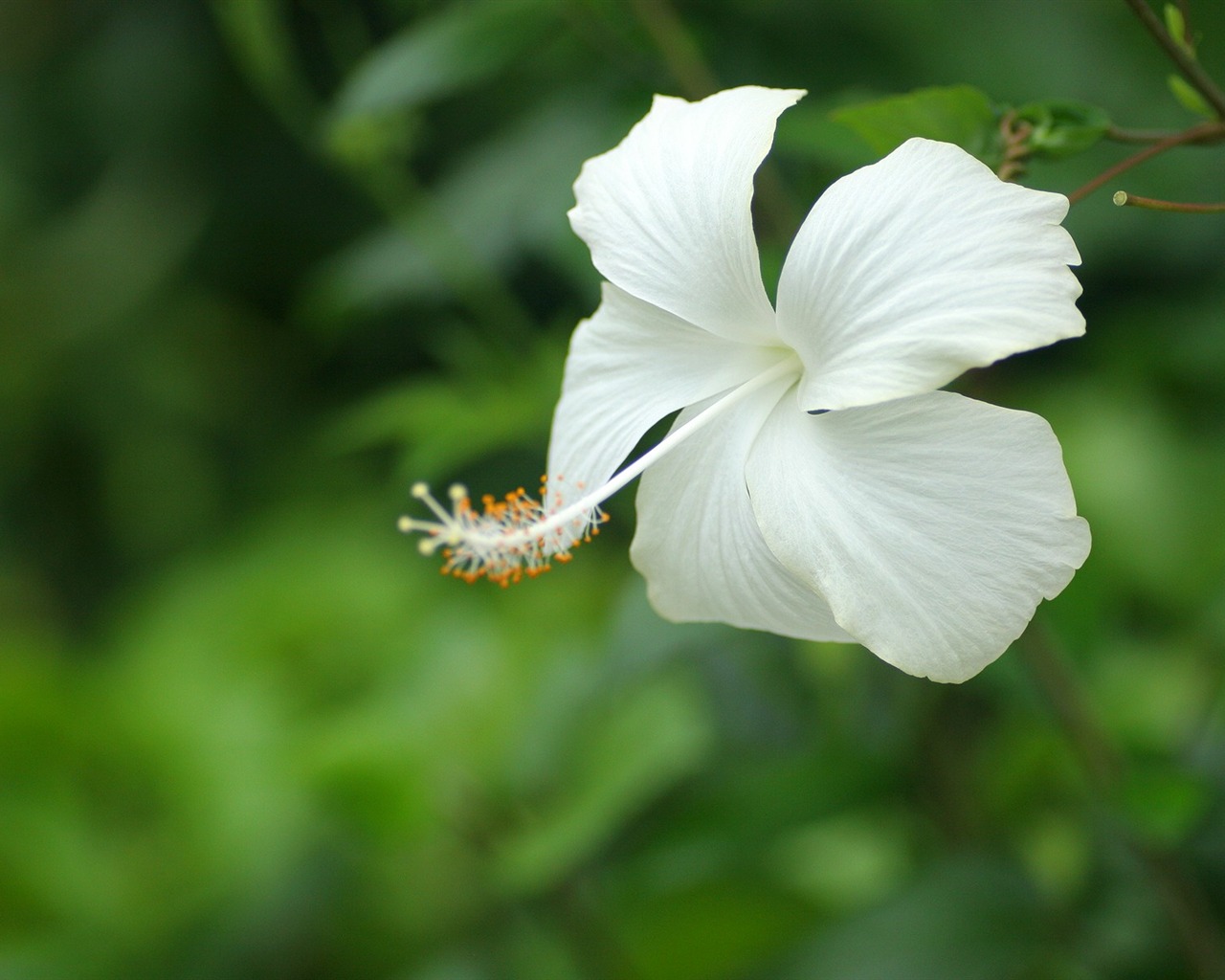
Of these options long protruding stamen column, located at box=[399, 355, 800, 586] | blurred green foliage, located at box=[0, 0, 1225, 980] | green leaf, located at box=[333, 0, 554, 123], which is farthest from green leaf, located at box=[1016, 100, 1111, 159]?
green leaf, located at box=[333, 0, 554, 123]

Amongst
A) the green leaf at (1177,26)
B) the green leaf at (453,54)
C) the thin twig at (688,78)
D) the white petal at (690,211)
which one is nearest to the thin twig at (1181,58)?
the green leaf at (1177,26)

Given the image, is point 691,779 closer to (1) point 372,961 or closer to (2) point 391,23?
(1) point 372,961

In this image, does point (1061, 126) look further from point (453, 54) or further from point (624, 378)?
point (453, 54)

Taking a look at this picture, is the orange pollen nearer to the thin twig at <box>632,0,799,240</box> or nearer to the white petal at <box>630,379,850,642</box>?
the white petal at <box>630,379,850,642</box>

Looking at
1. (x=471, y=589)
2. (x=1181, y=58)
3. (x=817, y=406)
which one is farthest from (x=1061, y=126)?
(x=471, y=589)

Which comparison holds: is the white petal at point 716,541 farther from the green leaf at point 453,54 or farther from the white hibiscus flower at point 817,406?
the green leaf at point 453,54

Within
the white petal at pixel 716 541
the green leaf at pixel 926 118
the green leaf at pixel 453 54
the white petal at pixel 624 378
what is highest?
the green leaf at pixel 453 54
